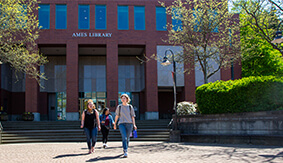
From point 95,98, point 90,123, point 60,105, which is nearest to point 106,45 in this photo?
point 95,98

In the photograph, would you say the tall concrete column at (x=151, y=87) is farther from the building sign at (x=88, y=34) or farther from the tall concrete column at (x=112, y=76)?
the building sign at (x=88, y=34)

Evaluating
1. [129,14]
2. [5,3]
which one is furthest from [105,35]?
[5,3]

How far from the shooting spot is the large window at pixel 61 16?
28103 millimetres

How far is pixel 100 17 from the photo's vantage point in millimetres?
28719

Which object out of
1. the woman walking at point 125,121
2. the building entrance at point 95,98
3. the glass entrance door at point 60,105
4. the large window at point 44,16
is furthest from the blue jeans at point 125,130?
the glass entrance door at point 60,105

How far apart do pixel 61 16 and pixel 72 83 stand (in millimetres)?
6833

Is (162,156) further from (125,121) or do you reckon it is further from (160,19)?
(160,19)

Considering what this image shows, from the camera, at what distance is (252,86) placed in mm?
12234

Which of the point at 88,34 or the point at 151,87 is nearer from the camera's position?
the point at 88,34

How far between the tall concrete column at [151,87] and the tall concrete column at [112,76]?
3071mm

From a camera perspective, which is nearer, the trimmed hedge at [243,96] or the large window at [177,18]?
the trimmed hedge at [243,96]

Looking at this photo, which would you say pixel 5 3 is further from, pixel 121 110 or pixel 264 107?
pixel 264 107

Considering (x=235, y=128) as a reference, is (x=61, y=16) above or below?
above

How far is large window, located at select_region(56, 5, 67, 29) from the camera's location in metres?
28.1
